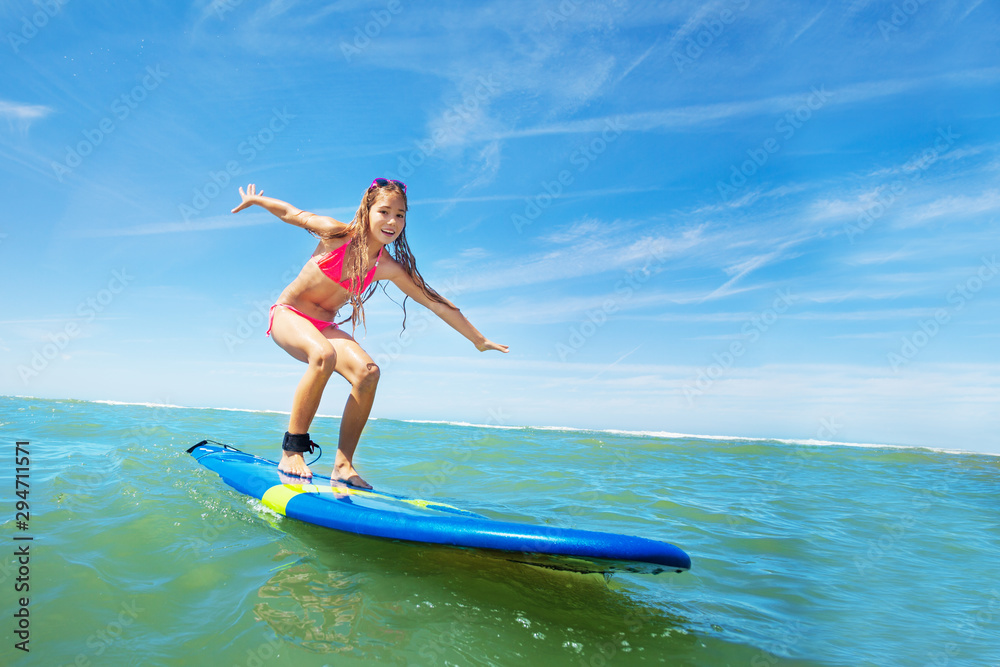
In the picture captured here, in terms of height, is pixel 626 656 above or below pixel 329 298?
below

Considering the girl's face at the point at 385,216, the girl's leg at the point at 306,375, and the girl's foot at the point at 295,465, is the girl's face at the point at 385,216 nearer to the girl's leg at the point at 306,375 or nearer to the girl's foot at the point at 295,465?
the girl's leg at the point at 306,375

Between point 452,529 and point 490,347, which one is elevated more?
point 490,347

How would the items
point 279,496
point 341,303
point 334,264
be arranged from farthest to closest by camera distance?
point 341,303, point 334,264, point 279,496

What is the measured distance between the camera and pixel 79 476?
4.11 metres

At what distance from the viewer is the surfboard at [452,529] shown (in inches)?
84.2

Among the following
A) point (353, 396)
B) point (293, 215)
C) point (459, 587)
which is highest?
point (293, 215)

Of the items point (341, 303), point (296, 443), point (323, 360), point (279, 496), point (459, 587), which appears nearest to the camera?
point (459, 587)

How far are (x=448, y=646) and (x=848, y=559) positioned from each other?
2.95 m

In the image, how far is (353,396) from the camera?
3816mm

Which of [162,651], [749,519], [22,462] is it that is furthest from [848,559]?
[22,462]

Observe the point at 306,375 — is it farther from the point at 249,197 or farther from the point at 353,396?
the point at 249,197

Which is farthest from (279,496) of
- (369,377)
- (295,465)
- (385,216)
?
(385,216)

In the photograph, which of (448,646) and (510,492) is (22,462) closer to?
(510,492)

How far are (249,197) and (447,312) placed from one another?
1.72 metres
